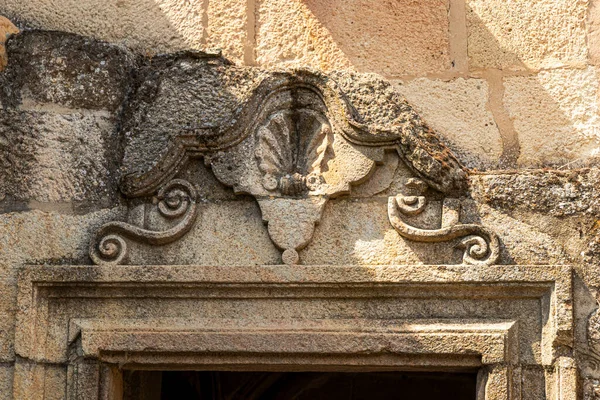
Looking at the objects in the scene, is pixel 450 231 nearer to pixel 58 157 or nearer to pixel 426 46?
pixel 426 46

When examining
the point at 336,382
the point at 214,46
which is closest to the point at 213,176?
the point at 214,46

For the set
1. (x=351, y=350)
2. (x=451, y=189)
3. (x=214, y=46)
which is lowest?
(x=351, y=350)

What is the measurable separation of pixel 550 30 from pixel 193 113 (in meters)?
1.18

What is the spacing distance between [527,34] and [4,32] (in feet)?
5.67

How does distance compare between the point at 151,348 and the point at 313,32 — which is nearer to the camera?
the point at 151,348

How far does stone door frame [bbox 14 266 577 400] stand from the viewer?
3.55m

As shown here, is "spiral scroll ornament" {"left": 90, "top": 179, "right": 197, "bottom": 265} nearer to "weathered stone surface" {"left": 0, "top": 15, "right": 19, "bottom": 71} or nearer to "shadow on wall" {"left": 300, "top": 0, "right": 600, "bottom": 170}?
"shadow on wall" {"left": 300, "top": 0, "right": 600, "bottom": 170}

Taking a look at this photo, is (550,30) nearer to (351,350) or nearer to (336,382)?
(351,350)

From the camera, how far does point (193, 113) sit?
3.81 metres

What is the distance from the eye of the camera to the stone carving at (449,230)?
3.62 metres

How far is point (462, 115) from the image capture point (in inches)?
150

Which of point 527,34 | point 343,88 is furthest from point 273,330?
point 527,34

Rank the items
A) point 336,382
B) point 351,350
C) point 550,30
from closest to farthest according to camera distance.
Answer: point 351,350
point 550,30
point 336,382

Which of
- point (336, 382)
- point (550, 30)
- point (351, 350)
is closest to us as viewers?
point (351, 350)
